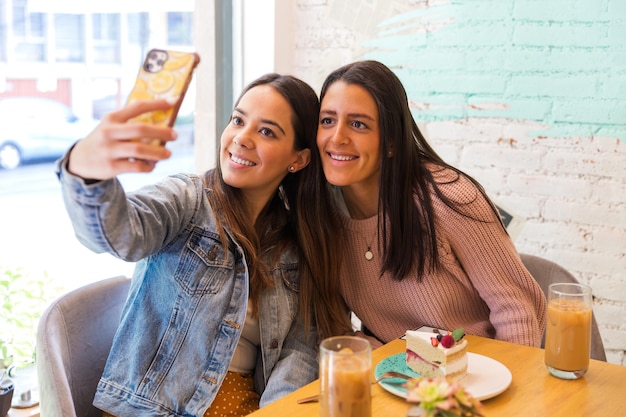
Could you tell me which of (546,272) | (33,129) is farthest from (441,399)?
→ (33,129)

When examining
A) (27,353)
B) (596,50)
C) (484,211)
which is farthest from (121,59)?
(596,50)

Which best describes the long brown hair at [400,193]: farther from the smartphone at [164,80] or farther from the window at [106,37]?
the window at [106,37]

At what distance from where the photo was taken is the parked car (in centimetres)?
234

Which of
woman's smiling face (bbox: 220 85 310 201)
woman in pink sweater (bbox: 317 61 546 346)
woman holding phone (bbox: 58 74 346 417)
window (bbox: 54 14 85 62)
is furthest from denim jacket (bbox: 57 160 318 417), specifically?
window (bbox: 54 14 85 62)

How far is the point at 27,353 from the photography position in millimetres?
2518

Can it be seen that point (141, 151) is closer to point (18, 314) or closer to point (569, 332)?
point (569, 332)

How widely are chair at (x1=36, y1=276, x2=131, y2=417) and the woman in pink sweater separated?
527 millimetres

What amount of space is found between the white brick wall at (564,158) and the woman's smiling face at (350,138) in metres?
0.97

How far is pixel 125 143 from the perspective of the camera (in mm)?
1256

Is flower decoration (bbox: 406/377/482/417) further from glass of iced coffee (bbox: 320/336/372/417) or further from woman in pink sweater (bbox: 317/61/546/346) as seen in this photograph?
woman in pink sweater (bbox: 317/61/546/346)

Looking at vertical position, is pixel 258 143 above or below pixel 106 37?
below

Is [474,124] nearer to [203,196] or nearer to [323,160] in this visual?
[323,160]

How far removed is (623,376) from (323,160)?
0.85m

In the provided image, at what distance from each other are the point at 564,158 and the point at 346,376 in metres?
1.77
